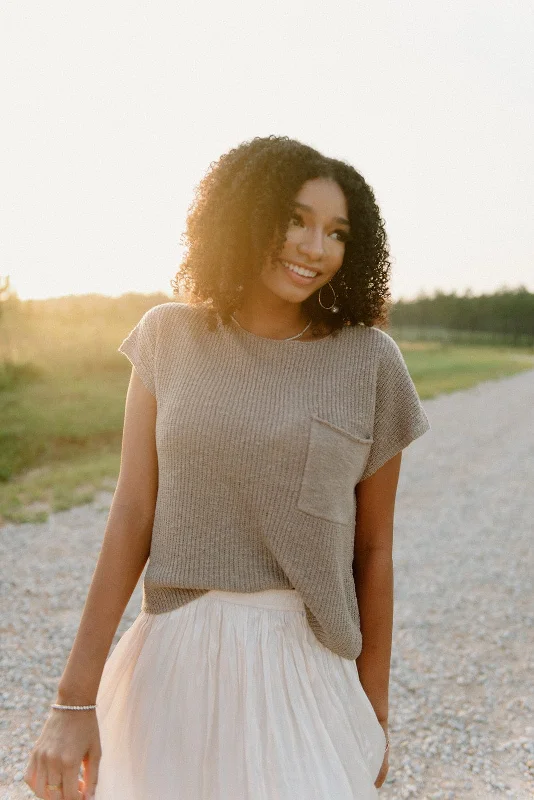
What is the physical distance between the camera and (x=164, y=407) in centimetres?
160

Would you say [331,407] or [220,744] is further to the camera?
[331,407]

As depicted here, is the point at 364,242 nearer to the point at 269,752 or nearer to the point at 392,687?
the point at 269,752

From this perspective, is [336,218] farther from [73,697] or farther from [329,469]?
[73,697]

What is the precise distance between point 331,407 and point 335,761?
724mm

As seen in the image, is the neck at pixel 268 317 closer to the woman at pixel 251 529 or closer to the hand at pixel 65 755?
the woman at pixel 251 529

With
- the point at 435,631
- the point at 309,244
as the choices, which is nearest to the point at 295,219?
the point at 309,244

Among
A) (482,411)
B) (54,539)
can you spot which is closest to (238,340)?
(54,539)

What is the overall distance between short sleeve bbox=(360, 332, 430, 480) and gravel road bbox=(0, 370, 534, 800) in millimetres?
2490

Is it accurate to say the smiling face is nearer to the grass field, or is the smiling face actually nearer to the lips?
the lips

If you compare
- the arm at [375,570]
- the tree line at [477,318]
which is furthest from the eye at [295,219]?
the tree line at [477,318]

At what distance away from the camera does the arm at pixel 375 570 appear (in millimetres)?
Result: 1701

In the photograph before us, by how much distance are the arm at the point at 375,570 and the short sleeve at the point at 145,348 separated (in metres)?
0.54

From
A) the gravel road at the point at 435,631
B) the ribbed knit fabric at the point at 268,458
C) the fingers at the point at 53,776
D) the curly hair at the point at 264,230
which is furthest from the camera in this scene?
the gravel road at the point at 435,631

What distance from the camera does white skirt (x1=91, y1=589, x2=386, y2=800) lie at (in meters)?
1.49
